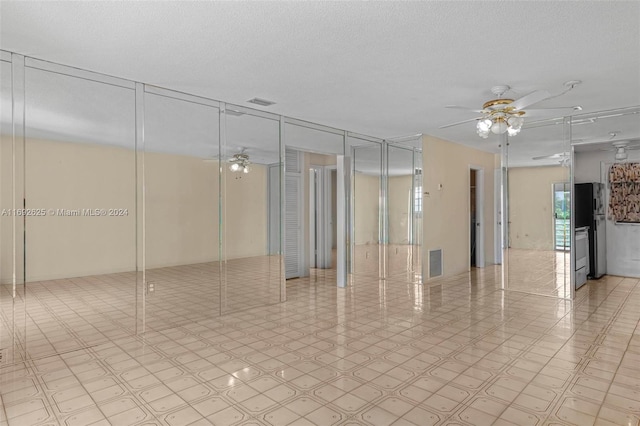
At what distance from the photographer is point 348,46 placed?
3109mm

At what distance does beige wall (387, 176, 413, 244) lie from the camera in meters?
6.89

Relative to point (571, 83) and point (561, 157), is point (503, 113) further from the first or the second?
point (561, 157)

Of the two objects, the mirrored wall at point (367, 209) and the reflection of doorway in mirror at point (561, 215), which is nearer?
the reflection of doorway in mirror at point (561, 215)

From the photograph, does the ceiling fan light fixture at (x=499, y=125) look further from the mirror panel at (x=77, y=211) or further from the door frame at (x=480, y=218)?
the door frame at (x=480, y=218)

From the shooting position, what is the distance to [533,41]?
3012 millimetres

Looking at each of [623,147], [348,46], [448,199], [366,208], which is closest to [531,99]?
[348,46]

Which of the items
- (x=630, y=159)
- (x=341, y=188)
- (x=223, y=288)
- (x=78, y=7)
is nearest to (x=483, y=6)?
(x=78, y=7)

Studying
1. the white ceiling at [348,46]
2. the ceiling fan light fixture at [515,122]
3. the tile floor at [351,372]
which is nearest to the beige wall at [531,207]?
the tile floor at [351,372]

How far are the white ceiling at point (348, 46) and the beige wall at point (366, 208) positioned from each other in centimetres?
236

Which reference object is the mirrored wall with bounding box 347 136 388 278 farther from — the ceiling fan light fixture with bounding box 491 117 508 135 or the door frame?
the ceiling fan light fixture with bounding box 491 117 508 135

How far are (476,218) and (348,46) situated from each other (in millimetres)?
6625

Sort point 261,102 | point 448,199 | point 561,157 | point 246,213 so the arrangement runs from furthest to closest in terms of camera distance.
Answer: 1. point 448,199
2. point 561,157
3. point 246,213
4. point 261,102

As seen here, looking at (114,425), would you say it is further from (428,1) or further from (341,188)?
(341,188)

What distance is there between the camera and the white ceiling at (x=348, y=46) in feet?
8.41
